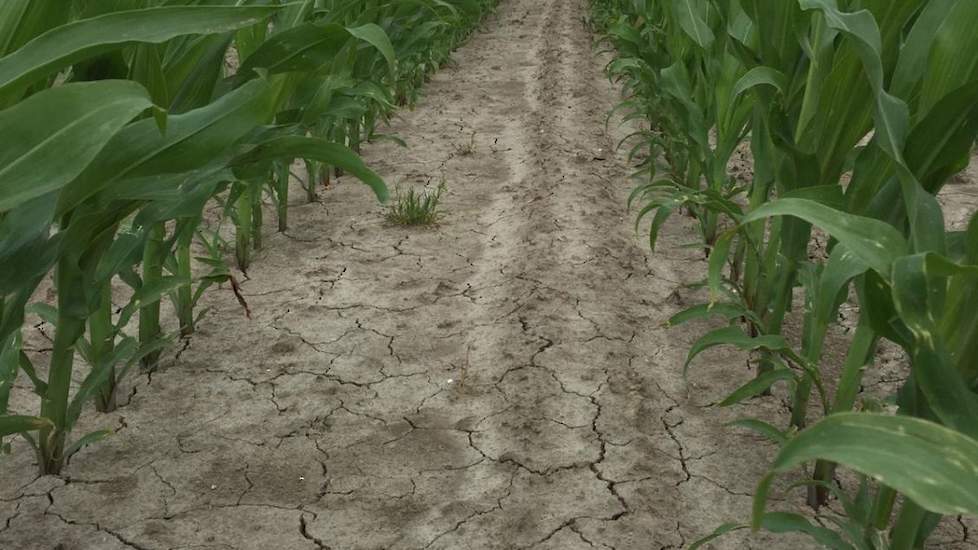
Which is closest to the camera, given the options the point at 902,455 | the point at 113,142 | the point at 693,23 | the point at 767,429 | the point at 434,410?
the point at 902,455

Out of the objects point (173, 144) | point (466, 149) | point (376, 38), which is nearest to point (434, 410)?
point (376, 38)

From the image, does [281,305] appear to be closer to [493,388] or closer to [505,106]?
[493,388]

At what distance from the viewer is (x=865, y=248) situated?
4.10ft

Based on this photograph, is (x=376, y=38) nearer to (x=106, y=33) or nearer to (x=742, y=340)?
(x=106, y=33)

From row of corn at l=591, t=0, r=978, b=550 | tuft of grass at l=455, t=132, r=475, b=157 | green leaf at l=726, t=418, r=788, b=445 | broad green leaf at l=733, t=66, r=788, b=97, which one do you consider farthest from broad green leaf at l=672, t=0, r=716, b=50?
tuft of grass at l=455, t=132, r=475, b=157

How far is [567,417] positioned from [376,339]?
673 mm

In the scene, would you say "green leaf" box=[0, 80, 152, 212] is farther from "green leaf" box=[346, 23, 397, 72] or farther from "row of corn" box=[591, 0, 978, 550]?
"row of corn" box=[591, 0, 978, 550]

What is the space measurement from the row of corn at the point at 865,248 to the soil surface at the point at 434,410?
0.89ft

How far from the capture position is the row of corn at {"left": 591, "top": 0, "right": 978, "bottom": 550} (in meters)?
1.01

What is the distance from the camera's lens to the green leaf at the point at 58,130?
1.23m

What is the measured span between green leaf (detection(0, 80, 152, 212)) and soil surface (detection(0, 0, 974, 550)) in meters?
0.91

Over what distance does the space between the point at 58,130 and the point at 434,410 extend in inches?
53.8

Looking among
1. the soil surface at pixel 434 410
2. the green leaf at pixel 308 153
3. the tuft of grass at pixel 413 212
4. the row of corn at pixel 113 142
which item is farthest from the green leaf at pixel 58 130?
the tuft of grass at pixel 413 212

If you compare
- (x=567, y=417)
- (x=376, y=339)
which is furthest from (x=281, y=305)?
(x=567, y=417)
